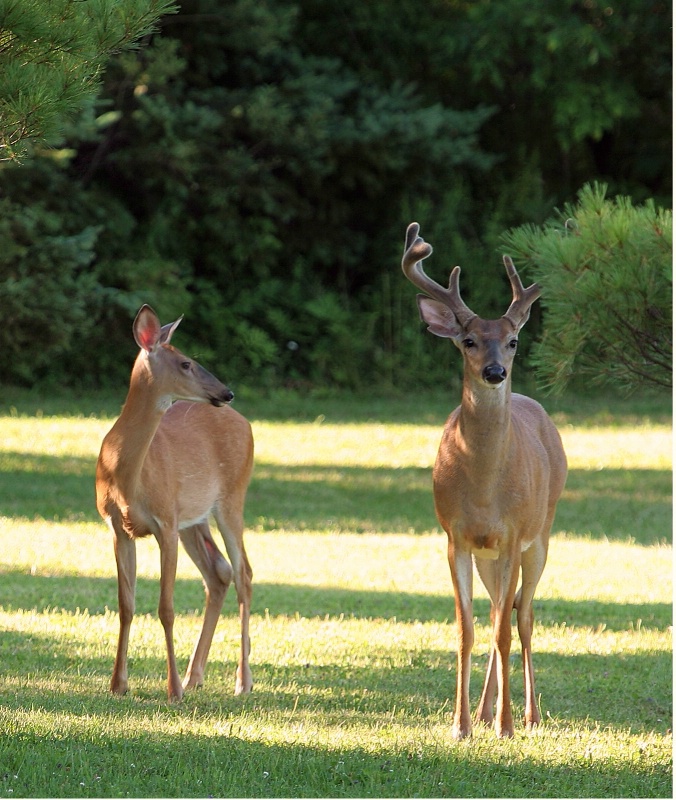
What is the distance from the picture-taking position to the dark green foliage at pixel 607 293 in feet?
20.0

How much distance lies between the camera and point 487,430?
584cm

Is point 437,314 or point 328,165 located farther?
point 328,165

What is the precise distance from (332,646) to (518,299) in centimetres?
267

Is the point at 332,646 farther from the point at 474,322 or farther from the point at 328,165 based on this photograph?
the point at 328,165

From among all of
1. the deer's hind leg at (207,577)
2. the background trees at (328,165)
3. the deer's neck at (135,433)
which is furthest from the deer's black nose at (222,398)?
the background trees at (328,165)

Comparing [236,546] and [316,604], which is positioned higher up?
[236,546]

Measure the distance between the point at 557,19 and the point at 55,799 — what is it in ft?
59.5

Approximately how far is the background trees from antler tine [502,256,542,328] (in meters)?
11.7

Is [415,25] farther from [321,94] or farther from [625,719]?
[625,719]

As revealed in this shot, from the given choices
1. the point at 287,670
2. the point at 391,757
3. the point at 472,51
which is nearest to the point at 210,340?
the point at 472,51

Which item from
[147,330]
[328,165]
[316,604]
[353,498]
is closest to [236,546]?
[147,330]

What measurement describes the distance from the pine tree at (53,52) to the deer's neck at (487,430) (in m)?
2.03

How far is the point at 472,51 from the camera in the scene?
71.5 ft

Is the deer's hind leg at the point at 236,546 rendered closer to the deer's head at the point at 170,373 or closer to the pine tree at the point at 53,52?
the deer's head at the point at 170,373
